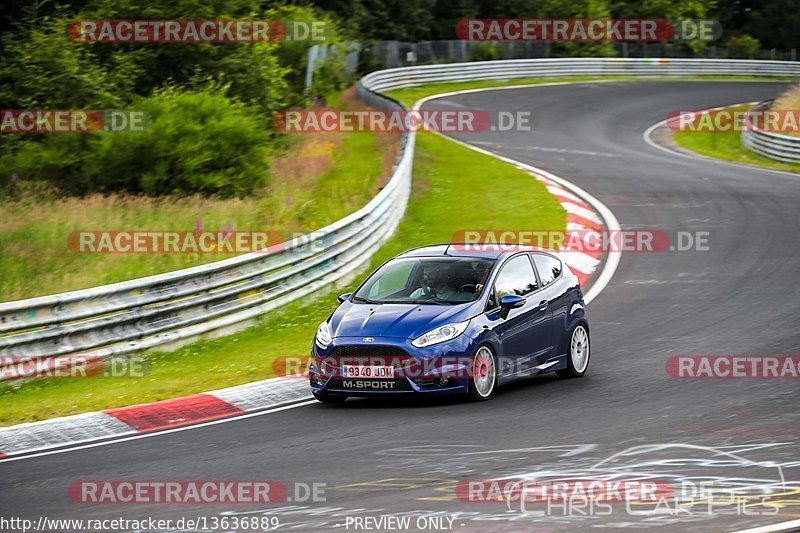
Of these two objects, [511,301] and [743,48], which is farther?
[743,48]

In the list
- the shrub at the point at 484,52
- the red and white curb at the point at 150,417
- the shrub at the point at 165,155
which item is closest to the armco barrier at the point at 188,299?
the red and white curb at the point at 150,417

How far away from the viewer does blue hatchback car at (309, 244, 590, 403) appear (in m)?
10.4

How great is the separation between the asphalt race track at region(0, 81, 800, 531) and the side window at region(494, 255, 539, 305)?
100cm

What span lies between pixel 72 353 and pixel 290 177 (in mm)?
13332

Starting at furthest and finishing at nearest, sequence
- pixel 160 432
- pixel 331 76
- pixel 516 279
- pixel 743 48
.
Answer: pixel 743 48 < pixel 331 76 < pixel 516 279 < pixel 160 432

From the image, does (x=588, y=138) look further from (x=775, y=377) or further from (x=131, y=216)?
(x=775, y=377)

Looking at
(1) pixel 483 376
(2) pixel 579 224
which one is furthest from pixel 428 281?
(2) pixel 579 224

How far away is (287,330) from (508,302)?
169 inches

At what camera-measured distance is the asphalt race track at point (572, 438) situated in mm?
7000

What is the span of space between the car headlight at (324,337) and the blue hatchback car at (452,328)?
0.05ft

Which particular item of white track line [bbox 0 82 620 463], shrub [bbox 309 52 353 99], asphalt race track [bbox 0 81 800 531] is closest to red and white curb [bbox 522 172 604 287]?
white track line [bbox 0 82 620 463]

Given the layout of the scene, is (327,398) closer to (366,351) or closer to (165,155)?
(366,351)

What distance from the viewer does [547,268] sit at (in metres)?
12.3

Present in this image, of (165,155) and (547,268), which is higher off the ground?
(165,155)
